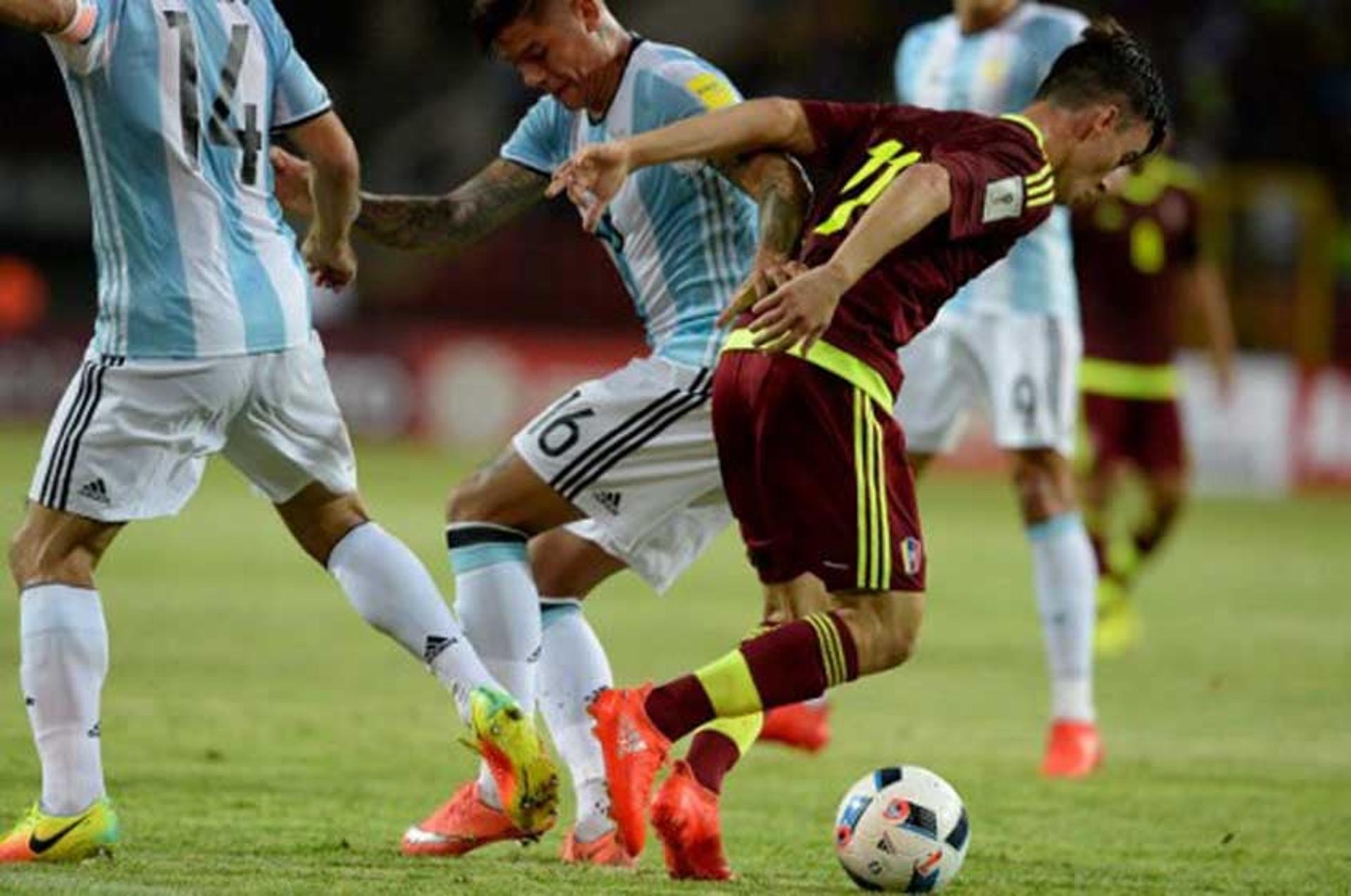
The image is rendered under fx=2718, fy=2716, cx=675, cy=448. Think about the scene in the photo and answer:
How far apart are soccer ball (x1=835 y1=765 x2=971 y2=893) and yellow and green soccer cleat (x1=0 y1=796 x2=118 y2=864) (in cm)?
161

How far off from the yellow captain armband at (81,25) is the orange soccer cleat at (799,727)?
11.8ft

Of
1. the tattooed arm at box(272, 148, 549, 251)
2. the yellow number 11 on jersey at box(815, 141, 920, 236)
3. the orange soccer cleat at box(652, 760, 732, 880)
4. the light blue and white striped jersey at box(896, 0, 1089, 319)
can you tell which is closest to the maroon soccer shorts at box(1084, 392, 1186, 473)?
the light blue and white striped jersey at box(896, 0, 1089, 319)

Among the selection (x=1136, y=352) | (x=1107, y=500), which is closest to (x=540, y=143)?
(x=1107, y=500)

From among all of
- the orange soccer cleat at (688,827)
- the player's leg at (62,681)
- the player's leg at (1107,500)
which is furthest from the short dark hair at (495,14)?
the player's leg at (1107,500)

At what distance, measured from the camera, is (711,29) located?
28.2 metres

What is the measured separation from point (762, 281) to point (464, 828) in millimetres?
1512

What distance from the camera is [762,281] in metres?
5.92

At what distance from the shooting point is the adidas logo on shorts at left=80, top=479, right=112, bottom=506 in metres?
5.93

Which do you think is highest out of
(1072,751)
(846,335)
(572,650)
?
(846,335)

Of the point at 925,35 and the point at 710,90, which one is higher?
the point at 710,90

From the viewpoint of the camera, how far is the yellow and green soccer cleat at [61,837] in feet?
19.3

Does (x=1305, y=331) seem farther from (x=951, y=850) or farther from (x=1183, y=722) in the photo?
(x=951, y=850)

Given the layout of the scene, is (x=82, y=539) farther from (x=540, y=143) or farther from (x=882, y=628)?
(x=882, y=628)

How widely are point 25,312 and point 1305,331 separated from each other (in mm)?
11264
